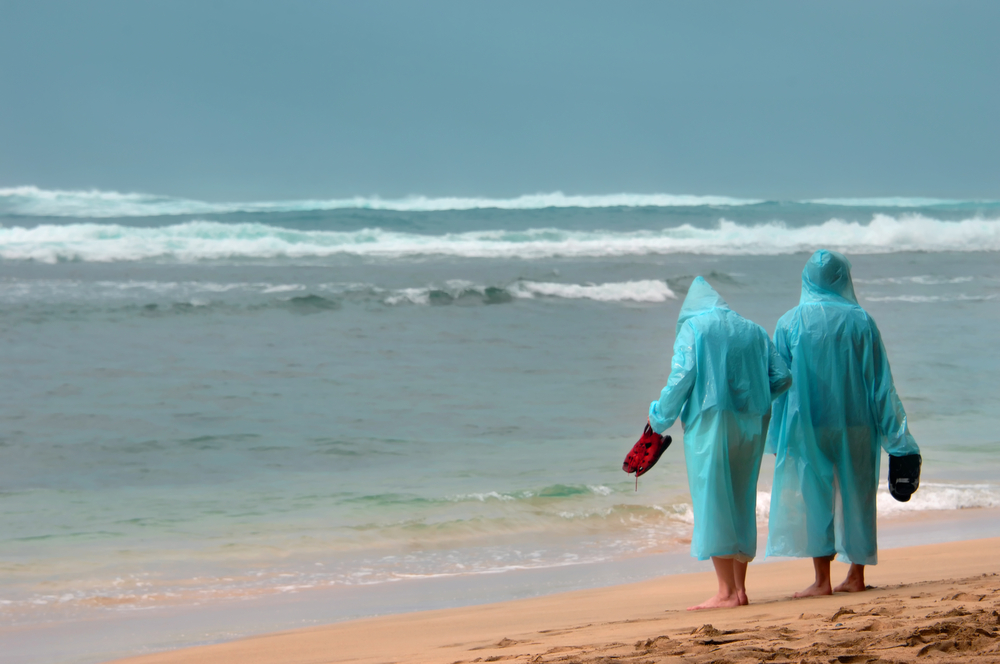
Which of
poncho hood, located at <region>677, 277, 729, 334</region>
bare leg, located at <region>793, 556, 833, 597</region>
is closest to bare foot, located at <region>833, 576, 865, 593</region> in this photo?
bare leg, located at <region>793, 556, 833, 597</region>

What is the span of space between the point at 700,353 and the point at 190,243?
28608 mm

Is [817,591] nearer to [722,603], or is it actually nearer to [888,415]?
[722,603]

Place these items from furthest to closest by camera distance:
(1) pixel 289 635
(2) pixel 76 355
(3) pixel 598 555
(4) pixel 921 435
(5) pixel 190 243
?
1. (5) pixel 190 243
2. (2) pixel 76 355
3. (4) pixel 921 435
4. (3) pixel 598 555
5. (1) pixel 289 635

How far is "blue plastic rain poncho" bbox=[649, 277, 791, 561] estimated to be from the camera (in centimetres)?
400

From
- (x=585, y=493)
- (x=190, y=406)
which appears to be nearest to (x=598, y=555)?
(x=585, y=493)

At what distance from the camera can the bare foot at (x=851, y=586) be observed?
4.34 metres

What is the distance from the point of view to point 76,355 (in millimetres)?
13508

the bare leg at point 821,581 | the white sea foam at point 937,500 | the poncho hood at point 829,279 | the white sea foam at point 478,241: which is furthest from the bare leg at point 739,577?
the white sea foam at point 478,241

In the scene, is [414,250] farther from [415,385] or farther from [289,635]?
[289,635]

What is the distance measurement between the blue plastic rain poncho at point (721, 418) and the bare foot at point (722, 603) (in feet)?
0.65

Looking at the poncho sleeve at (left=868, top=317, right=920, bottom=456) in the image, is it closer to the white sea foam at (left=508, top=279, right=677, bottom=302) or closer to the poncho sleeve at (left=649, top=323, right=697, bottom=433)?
the poncho sleeve at (left=649, top=323, right=697, bottom=433)

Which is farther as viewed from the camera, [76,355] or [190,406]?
[76,355]

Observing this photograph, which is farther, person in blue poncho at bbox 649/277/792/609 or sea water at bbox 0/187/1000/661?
sea water at bbox 0/187/1000/661

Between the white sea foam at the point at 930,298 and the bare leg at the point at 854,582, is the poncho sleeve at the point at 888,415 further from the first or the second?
the white sea foam at the point at 930,298
